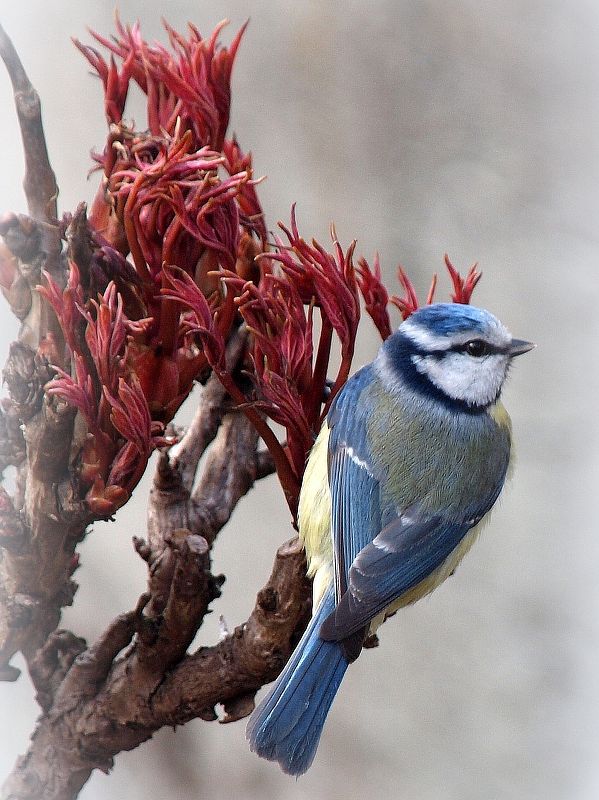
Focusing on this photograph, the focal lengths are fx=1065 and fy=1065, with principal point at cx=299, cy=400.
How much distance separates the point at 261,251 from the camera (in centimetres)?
105

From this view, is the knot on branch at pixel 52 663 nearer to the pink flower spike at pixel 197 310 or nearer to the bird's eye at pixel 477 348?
the pink flower spike at pixel 197 310

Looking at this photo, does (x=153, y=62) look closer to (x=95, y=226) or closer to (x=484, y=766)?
(x=95, y=226)

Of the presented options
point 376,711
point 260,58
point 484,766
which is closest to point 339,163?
point 260,58

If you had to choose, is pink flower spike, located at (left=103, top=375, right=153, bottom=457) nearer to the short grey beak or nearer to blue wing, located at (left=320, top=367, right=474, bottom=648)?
blue wing, located at (left=320, top=367, right=474, bottom=648)

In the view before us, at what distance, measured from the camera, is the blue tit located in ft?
3.23

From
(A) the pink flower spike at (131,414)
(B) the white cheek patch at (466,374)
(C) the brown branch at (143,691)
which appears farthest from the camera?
(B) the white cheek patch at (466,374)

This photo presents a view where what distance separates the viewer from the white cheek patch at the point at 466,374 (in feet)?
3.66

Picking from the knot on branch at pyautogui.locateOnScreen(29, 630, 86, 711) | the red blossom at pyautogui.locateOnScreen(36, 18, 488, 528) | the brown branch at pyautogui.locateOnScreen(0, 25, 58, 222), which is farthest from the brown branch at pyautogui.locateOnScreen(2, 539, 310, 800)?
the brown branch at pyautogui.locateOnScreen(0, 25, 58, 222)

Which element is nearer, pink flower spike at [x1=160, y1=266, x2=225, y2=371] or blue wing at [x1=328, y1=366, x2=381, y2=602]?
pink flower spike at [x1=160, y1=266, x2=225, y2=371]

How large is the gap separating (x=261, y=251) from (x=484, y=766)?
1057 mm

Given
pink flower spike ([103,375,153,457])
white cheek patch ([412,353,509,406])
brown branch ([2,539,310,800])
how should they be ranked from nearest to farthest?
pink flower spike ([103,375,153,457]) → brown branch ([2,539,310,800]) → white cheek patch ([412,353,509,406])

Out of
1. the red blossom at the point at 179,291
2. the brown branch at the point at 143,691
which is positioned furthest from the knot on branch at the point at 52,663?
the red blossom at the point at 179,291

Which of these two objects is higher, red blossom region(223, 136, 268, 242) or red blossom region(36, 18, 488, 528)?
red blossom region(223, 136, 268, 242)

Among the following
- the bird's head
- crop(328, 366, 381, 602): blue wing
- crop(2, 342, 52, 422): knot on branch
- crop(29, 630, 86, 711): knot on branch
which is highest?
the bird's head
